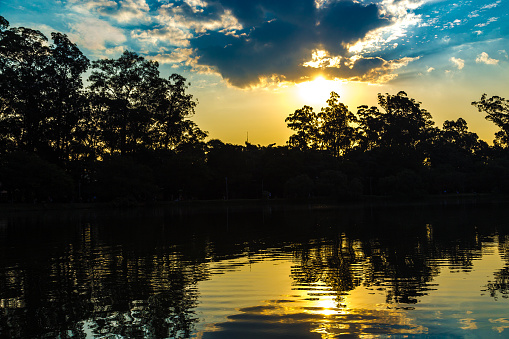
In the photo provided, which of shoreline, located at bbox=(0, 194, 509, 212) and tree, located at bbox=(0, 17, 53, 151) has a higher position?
tree, located at bbox=(0, 17, 53, 151)

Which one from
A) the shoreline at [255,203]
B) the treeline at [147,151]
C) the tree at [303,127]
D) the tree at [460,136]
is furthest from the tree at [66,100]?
the tree at [460,136]

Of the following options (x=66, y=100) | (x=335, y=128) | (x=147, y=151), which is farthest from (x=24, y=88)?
(x=335, y=128)

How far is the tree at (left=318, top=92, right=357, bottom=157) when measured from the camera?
105 metres

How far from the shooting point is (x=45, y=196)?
60.9 m

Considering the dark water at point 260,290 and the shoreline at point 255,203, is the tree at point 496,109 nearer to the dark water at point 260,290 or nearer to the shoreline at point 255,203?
the shoreline at point 255,203

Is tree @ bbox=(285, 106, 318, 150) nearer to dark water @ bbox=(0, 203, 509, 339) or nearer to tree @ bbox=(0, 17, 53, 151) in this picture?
tree @ bbox=(0, 17, 53, 151)

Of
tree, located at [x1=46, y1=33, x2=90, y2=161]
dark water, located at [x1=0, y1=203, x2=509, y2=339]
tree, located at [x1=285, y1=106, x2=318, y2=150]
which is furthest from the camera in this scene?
tree, located at [x1=285, y1=106, x2=318, y2=150]

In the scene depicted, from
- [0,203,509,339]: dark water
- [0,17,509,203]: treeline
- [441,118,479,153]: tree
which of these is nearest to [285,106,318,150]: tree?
[0,17,509,203]: treeline

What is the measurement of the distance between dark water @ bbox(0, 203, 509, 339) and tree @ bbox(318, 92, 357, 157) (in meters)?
87.1

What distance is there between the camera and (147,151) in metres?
77.7

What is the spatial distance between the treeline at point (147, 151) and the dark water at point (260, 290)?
47.5 meters

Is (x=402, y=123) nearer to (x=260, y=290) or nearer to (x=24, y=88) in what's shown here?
(x=24, y=88)

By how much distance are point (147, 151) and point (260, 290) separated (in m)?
70.0

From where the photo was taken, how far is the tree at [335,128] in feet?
346
